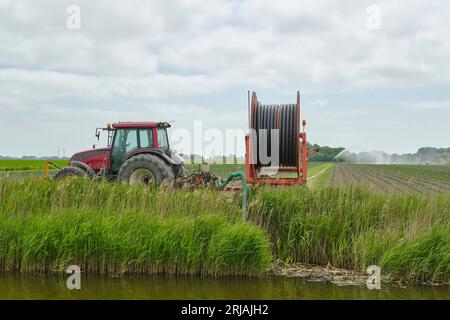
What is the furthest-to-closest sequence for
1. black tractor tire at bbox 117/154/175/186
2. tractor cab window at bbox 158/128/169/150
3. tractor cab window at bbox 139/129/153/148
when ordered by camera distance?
tractor cab window at bbox 158/128/169/150 < tractor cab window at bbox 139/129/153/148 < black tractor tire at bbox 117/154/175/186

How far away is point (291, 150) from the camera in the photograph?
13.2m

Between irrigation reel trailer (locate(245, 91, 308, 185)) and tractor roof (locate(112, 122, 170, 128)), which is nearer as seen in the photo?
irrigation reel trailer (locate(245, 91, 308, 185))

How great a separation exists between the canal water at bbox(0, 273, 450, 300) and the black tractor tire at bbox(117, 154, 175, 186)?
463 cm

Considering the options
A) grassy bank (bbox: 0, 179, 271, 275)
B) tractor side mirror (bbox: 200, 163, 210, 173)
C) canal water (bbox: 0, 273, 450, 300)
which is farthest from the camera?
tractor side mirror (bbox: 200, 163, 210, 173)

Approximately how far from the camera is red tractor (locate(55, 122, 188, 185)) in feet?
41.5

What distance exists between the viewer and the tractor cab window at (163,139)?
1388 centimetres

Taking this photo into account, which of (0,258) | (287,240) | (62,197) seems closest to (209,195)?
(287,240)

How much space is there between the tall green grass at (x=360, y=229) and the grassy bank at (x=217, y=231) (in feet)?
0.07

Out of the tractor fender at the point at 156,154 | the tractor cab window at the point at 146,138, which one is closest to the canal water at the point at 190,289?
the tractor fender at the point at 156,154

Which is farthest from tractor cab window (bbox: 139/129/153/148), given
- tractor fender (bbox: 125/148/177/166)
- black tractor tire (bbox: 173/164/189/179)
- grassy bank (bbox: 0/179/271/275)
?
grassy bank (bbox: 0/179/271/275)

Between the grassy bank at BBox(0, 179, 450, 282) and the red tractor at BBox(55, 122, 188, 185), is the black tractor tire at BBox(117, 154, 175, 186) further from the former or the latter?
the grassy bank at BBox(0, 179, 450, 282)

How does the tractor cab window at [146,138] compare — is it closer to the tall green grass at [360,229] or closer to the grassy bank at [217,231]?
the grassy bank at [217,231]

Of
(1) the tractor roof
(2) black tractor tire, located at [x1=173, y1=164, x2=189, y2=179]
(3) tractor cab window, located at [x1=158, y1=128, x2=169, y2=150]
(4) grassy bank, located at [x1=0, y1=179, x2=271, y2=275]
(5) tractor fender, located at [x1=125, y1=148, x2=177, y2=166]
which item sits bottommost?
(4) grassy bank, located at [x1=0, y1=179, x2=271, y2=275]

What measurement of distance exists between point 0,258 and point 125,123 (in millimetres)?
6034
